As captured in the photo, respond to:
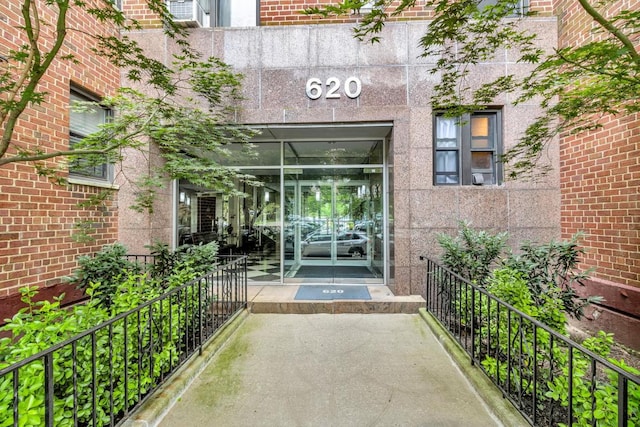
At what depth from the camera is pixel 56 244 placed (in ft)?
15.3

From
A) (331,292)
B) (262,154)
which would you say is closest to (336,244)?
(331,292)

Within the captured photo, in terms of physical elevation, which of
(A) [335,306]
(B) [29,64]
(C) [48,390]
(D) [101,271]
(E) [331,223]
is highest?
(B) [29,64]

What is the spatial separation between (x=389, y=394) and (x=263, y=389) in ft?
3.96

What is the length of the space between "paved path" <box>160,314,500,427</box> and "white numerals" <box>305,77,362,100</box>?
417cm

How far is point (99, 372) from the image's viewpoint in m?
2.25

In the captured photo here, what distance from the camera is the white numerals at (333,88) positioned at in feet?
19.3

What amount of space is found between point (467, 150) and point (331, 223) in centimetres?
346

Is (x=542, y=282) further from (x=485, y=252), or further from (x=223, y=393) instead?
(x=223, y=393)

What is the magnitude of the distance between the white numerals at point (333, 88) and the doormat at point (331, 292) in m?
3.72

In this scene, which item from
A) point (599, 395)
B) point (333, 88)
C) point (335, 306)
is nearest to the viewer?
point (599, 395)

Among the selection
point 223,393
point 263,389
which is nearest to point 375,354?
point 263,389

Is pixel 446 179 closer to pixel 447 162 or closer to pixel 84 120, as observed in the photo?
pixel 447 162

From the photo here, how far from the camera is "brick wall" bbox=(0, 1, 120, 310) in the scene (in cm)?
398

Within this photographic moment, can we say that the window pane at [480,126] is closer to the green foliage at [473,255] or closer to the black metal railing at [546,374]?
the green foliage at [473,255]
